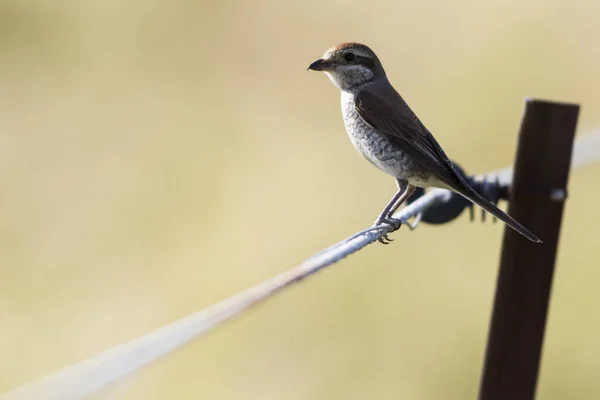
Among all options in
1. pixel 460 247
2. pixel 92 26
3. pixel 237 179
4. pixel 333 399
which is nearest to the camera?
pixel 333 399

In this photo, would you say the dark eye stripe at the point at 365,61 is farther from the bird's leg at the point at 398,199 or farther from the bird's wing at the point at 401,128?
the bird's leg at the point at 398,199

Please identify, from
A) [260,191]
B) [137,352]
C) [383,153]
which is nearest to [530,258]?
[383,153]

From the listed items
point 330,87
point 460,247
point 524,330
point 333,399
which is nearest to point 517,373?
point 524,330

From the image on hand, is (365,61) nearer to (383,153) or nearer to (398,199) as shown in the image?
(383,153)

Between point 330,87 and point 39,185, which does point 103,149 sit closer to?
point 39,185

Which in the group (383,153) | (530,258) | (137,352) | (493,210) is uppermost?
(383,153)

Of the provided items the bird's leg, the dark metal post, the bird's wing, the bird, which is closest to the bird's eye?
the bird
